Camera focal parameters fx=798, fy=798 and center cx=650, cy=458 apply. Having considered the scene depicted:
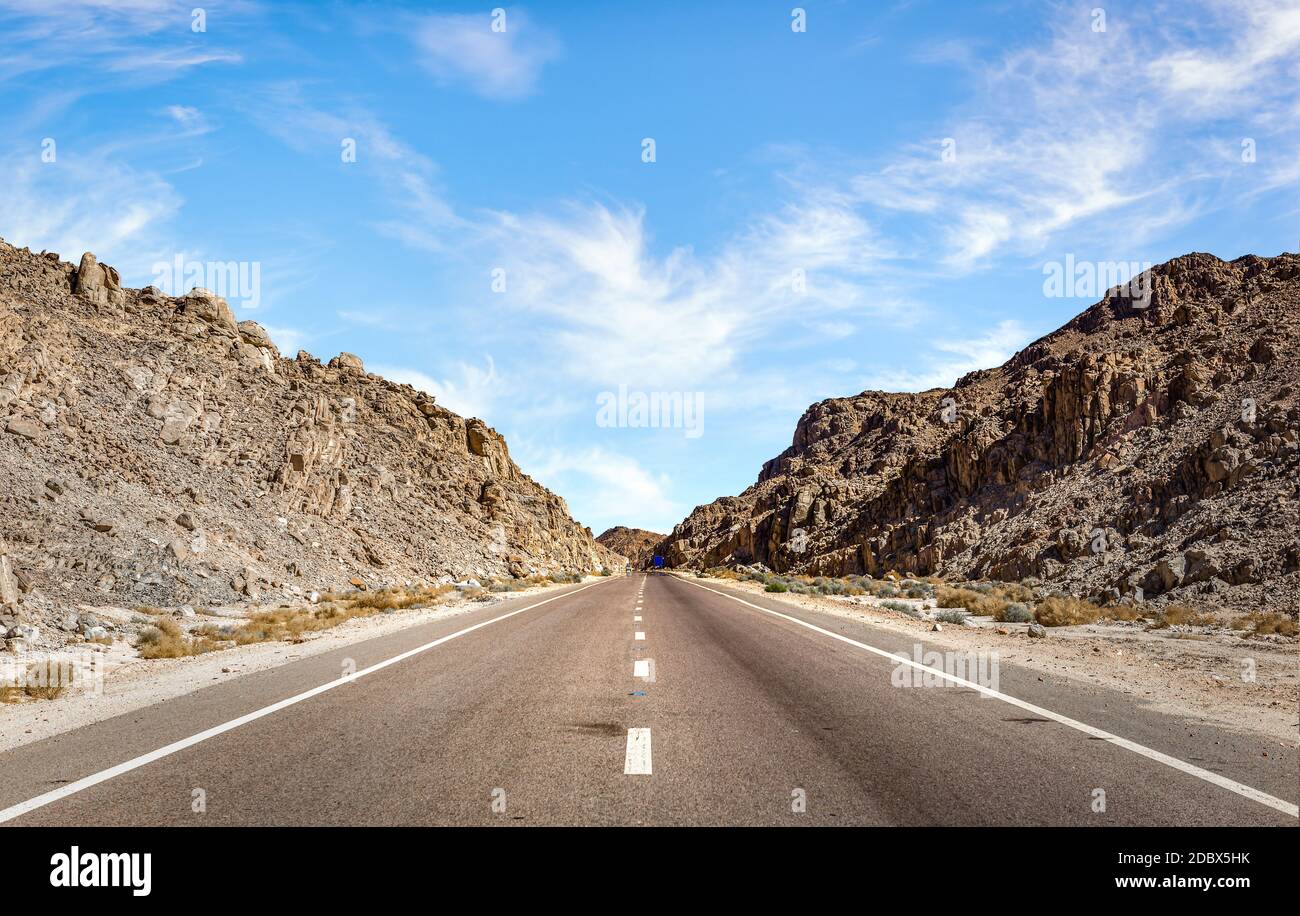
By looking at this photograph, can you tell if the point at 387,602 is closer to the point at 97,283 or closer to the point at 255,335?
the point at 97,283

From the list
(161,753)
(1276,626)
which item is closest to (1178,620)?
(1276,626)

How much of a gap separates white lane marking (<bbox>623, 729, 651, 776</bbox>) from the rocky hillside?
1408cm

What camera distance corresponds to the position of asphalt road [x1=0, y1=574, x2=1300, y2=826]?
4.79 meters

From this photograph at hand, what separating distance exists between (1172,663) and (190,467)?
3956 cm

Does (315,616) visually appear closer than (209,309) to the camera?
Yes

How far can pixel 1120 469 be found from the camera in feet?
152

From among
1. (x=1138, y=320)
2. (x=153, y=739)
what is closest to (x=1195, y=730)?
(x=153, y=739)

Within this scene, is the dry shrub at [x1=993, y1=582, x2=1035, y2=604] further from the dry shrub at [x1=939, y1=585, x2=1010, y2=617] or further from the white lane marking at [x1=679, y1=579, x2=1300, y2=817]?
the white lane marking at [x1=679, y1=579, x2=1300, y2=817]

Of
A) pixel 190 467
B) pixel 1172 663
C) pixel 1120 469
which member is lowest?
pixel 1172 663

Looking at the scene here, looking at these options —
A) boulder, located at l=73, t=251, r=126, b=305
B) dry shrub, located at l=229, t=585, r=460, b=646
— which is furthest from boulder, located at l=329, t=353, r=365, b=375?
dry shrub, located at l=229, t=585, r=460, b=646

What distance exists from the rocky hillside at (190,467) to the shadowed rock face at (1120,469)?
110ft

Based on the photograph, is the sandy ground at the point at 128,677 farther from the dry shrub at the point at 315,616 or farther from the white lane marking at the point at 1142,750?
the white lane marking at the point at 1142,750

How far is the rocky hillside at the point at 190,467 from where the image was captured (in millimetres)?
24219
